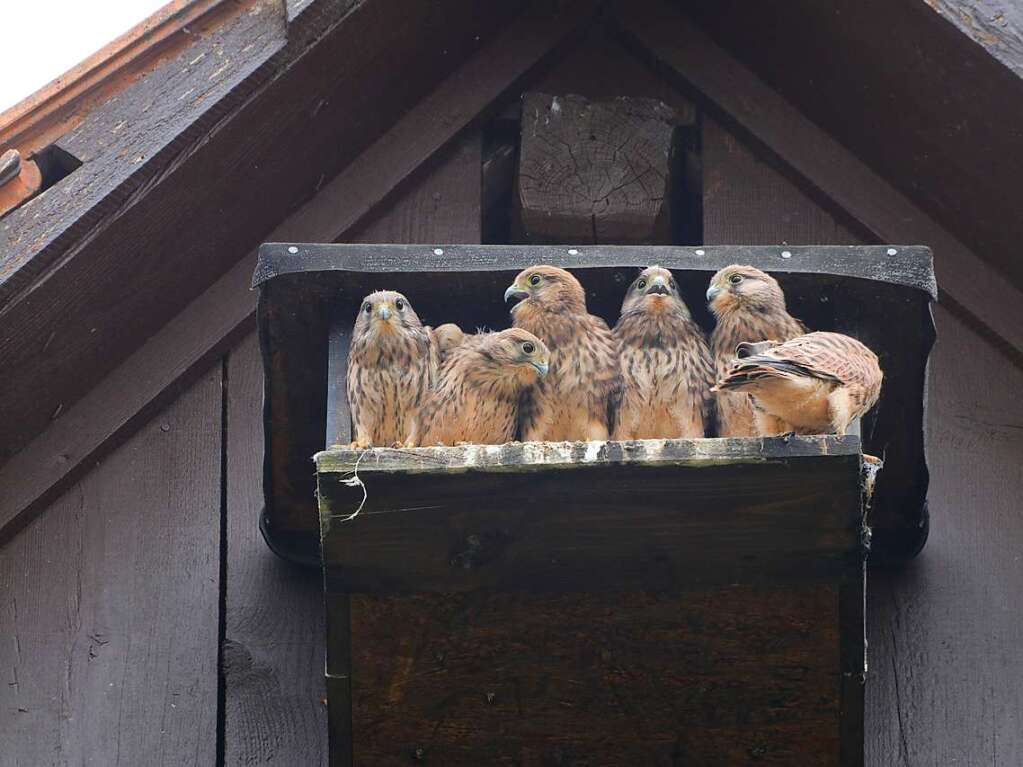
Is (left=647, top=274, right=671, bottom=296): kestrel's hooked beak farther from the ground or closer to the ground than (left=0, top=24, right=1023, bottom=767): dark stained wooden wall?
farther from the ground

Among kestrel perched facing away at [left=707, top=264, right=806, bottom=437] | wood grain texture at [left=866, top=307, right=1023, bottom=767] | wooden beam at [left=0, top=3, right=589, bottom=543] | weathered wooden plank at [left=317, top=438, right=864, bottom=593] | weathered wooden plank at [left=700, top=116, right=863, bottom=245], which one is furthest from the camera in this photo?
weathered wooden plank at [left=700, top=116, right=863, bottom=245]

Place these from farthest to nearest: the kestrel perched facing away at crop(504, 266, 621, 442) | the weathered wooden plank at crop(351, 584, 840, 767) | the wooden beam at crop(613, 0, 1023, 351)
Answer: the wooden beam at crop(613, 0, 1023, 351)
the kestrel perched facing away at crop(504, 266, 621, 442)
the weathered wooden plank at crop(351, 584, 840, 767)

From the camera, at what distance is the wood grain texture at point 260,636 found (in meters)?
3.62

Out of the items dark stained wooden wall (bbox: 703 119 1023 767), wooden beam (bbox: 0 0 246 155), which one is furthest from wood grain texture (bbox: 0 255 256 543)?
dark stained wooden wall (bbox: 703 119 1023 767)

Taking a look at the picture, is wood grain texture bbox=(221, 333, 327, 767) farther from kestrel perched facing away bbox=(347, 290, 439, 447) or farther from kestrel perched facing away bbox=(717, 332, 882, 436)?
kestrel perched facing away bbox=(717, 332, 882, 436)

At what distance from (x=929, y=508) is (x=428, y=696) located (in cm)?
123

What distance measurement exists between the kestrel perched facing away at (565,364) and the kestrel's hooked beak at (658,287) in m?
0.16

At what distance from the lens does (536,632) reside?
3.21 meters

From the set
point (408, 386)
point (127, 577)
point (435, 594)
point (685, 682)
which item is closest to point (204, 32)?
point (408, 386)

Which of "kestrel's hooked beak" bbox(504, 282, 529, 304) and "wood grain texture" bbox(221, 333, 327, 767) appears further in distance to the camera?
"kestrel's hooked beak" bbox(504, 282, 529, 304)

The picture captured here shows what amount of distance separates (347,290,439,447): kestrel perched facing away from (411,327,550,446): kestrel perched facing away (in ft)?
0.14

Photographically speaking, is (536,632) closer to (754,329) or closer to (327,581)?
(327,581)

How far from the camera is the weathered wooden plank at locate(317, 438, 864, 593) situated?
9.70 feet

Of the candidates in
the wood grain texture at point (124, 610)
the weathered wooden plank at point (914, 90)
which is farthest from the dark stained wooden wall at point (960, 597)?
the wood grain texture at point (124, 610)
